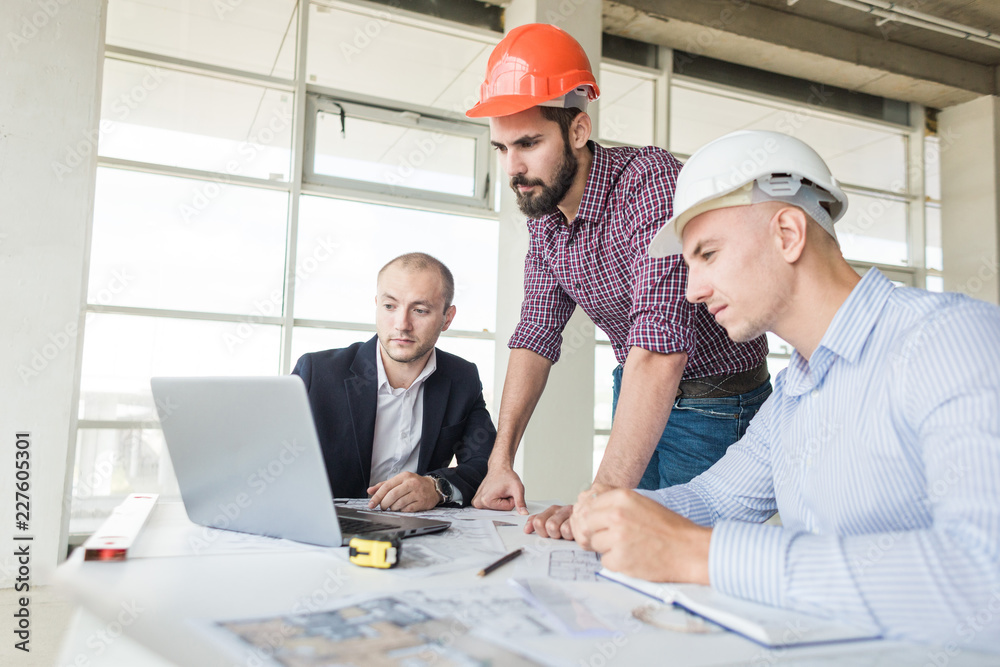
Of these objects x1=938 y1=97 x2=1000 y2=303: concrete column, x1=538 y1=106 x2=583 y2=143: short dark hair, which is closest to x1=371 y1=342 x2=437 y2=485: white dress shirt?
x1=538 y1=106 x2=583 y2=143: short dark hair

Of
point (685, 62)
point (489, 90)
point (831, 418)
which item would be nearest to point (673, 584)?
point (831, 418)

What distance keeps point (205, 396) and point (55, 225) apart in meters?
3.09

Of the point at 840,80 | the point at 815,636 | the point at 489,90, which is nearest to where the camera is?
the point at 815,636

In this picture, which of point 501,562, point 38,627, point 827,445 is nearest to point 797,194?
point 827,445

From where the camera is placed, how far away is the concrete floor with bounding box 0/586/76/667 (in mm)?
2553

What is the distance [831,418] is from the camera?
980 mm

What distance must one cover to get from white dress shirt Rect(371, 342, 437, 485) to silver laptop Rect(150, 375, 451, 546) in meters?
0.75

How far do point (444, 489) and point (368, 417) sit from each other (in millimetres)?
433

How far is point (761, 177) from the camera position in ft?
3.42

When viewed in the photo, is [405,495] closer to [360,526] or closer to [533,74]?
[360,526]

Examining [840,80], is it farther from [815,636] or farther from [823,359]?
[815,636]

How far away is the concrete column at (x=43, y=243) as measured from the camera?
3.41m

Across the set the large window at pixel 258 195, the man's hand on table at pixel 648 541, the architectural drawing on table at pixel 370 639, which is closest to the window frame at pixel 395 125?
the large window at pixel 258 195

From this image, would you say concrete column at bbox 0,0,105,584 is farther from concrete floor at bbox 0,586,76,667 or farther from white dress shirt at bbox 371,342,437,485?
white dress shirt at bbox 371,342,437,485
